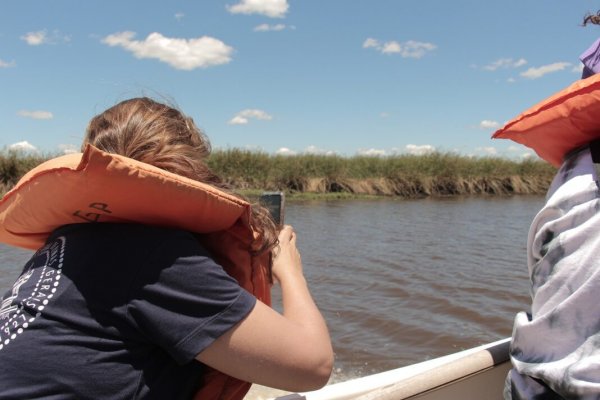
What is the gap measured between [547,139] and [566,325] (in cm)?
56

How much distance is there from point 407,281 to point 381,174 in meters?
15.4

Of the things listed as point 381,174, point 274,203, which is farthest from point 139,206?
point 381,174

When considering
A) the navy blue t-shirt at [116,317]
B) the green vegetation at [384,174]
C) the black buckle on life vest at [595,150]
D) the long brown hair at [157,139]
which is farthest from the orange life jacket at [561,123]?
the green vegetation at [384,174]

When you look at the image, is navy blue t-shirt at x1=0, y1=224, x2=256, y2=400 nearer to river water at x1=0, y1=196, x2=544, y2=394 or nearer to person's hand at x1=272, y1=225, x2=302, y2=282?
person's hand at x1=272, y1=225, x2=302, y2=282

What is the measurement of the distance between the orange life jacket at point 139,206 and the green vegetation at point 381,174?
56.9 feet

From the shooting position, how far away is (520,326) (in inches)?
52.6

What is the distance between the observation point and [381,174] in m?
22.1

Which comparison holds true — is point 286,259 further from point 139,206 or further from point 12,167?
point 12,167

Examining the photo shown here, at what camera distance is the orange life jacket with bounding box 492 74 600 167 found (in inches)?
53.5

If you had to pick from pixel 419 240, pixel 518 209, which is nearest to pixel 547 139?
pixel 419 240

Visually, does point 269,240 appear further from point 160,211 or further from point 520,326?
point 520,326

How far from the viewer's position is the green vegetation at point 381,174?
67.6 ft

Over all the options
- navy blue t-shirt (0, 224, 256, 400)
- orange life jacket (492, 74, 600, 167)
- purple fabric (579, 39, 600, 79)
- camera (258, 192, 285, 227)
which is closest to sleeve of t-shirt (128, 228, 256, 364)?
navy blue t-shirt (0, 224, 256, 400)

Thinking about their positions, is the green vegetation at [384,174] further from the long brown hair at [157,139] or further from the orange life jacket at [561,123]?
the long brown hair at [157,139]
